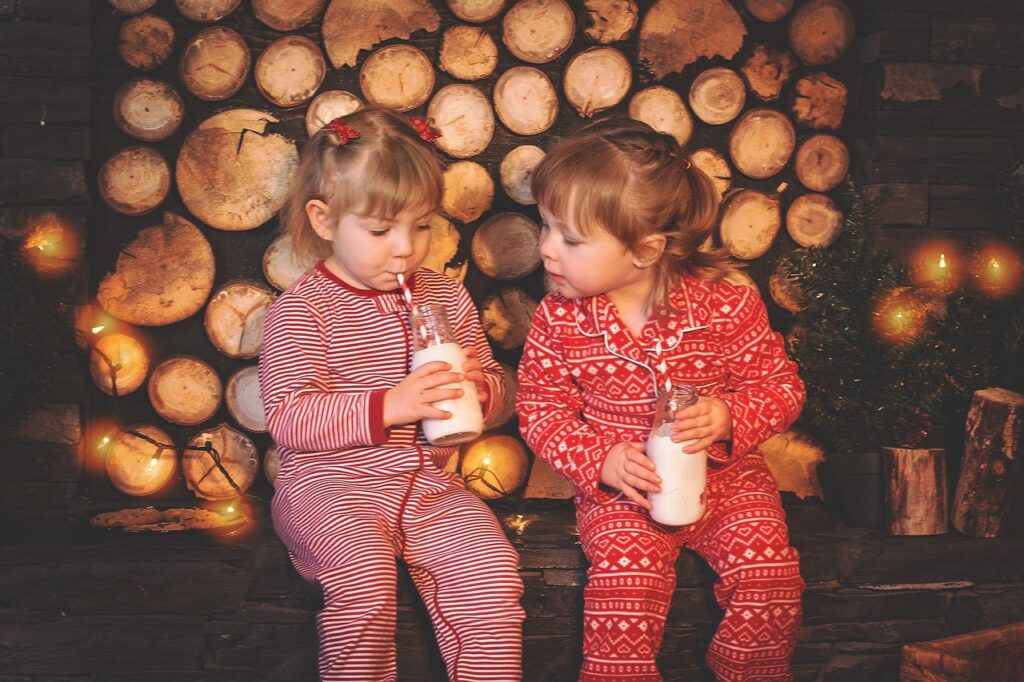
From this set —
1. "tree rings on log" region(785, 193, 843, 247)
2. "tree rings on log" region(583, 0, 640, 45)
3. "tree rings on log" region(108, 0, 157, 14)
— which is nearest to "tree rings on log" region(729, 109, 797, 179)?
"tree rings on log" region(785, 193, 843, 247)

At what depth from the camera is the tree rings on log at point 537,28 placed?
2.46 meters

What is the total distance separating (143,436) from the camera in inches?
92.5

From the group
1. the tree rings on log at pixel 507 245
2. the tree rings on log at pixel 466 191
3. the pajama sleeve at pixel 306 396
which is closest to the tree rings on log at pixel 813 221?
the tree rings on log at pixel 507 245

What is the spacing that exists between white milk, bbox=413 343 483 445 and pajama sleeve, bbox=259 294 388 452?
0.41 feet

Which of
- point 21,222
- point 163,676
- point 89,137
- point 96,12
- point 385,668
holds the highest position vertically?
point 96,12

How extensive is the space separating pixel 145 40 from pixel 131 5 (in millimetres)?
87

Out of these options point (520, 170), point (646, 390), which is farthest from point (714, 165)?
point (646, 390)

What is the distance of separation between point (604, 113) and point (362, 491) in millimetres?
1173

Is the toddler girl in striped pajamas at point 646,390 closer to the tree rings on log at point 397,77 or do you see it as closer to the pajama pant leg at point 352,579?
the pajama pant leg at point 352,579

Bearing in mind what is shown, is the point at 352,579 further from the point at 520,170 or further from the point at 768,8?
the point at 768,8

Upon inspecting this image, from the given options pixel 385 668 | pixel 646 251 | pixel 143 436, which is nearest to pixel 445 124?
pixel 646 251

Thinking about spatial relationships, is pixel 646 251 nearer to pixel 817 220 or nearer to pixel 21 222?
pixel 817 220

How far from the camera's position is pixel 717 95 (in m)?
2.52

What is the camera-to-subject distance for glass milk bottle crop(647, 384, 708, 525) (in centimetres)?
A: 182
